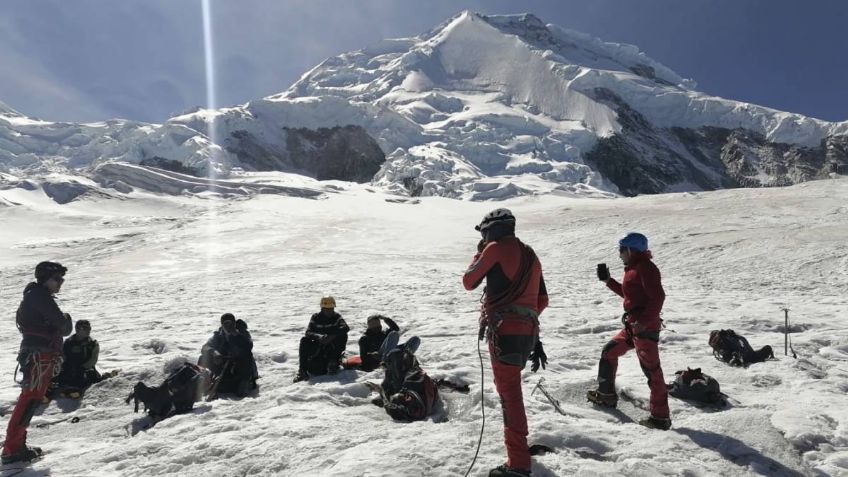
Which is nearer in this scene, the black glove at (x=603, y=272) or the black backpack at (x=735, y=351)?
the black glove at (x=603, y=272)

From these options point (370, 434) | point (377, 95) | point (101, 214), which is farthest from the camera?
point (377, 95)

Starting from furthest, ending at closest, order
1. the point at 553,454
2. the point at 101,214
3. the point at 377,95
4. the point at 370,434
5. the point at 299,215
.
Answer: the point at 377,95 → the point at 101,214 → the point at 299,215 → the point at 370,434 → the point at 553,454

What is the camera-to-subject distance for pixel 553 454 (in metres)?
4.75

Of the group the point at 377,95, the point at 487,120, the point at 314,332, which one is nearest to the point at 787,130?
the point at 487,120

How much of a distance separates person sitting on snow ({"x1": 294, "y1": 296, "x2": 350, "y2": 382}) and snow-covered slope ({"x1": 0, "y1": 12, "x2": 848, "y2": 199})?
318 ft

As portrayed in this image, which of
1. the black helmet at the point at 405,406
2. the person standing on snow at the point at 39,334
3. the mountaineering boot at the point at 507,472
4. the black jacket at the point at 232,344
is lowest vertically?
the mountaineering boot at the point at 507,472

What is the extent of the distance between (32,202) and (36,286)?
229ft

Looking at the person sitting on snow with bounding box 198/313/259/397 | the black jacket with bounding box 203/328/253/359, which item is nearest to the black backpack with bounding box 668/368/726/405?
the person sitting on snow with bounding box 198/313/259/397

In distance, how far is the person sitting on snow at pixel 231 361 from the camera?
7.19 meters

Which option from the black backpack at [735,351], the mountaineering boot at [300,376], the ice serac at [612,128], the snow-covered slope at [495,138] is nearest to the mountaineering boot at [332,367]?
the mountaineering boot at [300,376]

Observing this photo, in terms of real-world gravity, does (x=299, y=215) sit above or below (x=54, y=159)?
below

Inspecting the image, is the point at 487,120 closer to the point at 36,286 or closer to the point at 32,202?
the point at 32,202

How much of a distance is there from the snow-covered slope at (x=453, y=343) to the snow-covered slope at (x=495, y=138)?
3066 inches

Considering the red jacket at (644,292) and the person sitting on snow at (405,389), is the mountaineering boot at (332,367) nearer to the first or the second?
the person sitting on snow at (405,389)
